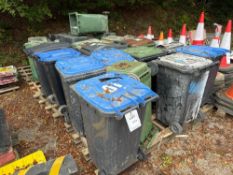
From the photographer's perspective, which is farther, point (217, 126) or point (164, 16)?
point (164, 16)

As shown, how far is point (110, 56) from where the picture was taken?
2.79 m

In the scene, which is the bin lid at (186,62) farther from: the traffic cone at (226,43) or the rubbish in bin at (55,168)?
the rubbish in bin at (55,168)

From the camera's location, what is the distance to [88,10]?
664cm

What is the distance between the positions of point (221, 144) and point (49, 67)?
2617 mm

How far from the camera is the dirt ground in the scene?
235 centimetres

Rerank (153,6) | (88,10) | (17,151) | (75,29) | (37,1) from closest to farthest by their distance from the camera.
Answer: (17,151) < (75,29) < (37,1) < (88,10) < (153,6)

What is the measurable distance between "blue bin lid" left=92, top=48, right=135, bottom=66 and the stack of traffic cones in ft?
5.28

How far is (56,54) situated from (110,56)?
2.68ft

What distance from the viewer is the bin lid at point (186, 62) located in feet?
7.77

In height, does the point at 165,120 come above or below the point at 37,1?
below

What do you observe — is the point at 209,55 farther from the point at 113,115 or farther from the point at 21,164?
the point at 21,164

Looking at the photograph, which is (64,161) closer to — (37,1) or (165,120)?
(165,120)

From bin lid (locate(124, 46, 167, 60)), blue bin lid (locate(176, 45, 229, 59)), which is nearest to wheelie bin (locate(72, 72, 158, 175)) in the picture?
bin lid (locate(124, 46, 167, 60))

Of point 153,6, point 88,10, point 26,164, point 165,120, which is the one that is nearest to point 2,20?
point 88,10
